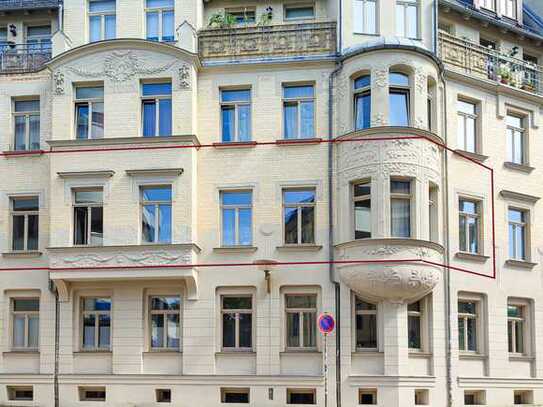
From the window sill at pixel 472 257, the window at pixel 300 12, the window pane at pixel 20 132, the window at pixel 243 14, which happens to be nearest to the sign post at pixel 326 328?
the window sill at pixel 472 257

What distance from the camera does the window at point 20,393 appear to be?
32750mm

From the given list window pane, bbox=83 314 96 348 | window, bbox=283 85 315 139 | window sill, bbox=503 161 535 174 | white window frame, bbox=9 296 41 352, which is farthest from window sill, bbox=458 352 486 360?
white window frame, bbox=9 296 41 352

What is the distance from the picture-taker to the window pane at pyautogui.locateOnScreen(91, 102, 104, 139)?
1300 inches

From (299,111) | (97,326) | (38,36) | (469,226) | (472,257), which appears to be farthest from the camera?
(38,36)

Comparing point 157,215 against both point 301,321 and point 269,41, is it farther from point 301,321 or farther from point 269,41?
point 269,41

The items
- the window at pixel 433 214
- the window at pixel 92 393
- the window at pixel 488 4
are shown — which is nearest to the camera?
the window at pixel 433 214

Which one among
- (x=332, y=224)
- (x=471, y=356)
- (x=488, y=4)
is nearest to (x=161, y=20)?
(x=332, y=224)

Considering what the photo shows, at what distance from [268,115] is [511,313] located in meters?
11.5

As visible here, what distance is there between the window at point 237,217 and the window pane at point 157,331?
11.3 feet

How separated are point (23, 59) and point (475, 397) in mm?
20240

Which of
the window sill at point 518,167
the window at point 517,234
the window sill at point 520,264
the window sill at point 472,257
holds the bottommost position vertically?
the window sill at point 520,264

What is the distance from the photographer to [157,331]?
107 ft

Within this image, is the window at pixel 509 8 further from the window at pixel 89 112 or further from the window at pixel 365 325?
the window at pixel 89 112

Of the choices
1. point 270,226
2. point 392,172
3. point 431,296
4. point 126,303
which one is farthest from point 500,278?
point 126,303
